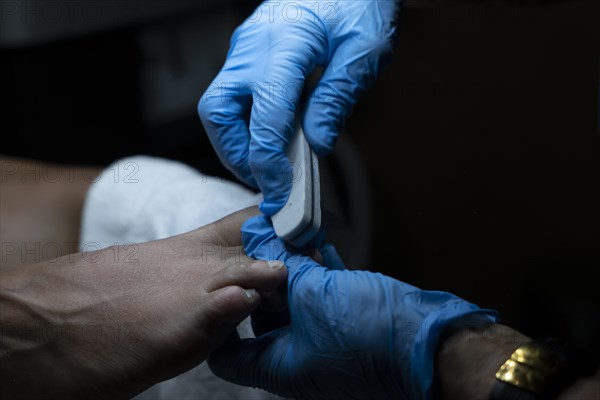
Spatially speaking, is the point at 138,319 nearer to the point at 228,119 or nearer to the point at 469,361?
the point at 228,119

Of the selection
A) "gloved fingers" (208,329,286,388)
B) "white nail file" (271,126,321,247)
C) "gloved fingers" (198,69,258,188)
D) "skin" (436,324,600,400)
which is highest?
"gloved fingers" (198,69,258,188)

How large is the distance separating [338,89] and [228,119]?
16 centimetres

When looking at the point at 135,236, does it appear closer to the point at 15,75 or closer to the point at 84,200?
the point at 84,200

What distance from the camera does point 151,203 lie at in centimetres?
96

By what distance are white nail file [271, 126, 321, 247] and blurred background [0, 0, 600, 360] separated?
25cm

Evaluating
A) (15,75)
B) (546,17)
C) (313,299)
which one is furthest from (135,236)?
(546,17)

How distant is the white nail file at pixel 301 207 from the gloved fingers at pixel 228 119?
0.10 m

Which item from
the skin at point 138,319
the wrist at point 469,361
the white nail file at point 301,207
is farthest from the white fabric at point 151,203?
the wrist at point 469,361

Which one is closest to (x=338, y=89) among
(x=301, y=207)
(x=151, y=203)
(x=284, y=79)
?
(x=284, y=79)

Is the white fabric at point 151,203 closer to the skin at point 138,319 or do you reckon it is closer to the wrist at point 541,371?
the skin at point 138,319

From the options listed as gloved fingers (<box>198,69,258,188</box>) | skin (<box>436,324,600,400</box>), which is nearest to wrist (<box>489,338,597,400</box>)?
skin (<box>436,324,600,400</box>)

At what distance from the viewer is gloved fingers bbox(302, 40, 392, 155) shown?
0.80 metres

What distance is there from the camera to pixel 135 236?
0.96m

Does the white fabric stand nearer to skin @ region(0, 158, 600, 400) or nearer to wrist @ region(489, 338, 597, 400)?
skin @ region(0, 158, 600, 400)
